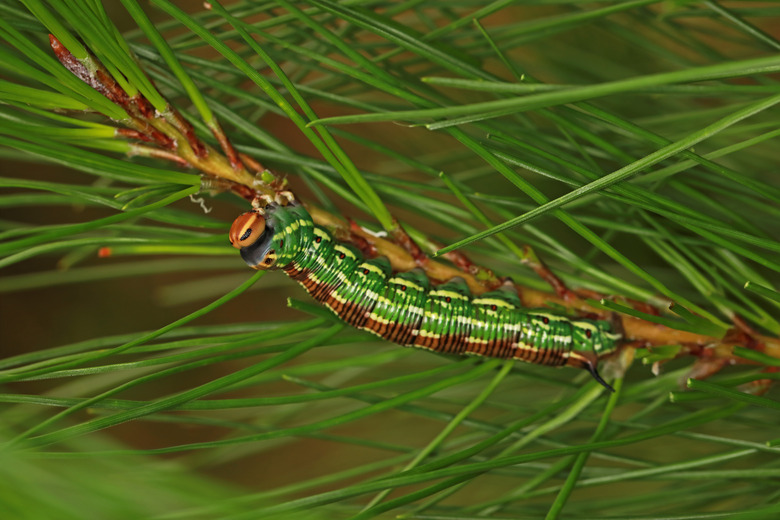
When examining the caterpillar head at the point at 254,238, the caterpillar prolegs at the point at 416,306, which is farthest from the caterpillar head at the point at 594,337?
the caterpillar head at the point at 254,238

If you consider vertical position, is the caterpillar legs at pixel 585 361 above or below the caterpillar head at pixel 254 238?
above

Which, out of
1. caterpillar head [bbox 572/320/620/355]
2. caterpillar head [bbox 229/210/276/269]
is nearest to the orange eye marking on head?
caterpillar head [bbox 229/210/276/269]

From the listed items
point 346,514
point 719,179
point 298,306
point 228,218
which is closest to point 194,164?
point 298,306

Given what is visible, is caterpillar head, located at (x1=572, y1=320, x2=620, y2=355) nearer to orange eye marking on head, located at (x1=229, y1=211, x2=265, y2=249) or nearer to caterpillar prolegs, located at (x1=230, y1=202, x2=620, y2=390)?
caterpillar prolegs, located at (x1=230, y1=202, x2=620, y2=390)

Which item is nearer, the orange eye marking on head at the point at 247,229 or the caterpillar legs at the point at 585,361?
the orange eye marking on head at the point at 247,229

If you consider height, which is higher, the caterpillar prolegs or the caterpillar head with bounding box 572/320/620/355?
the caterpillar head with bounding box 572/320/620/355

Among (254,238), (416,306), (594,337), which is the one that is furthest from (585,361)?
(254,238)

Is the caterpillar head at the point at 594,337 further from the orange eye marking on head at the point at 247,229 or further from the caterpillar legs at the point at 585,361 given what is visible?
the orange eye marking on head at the point at 247,229
